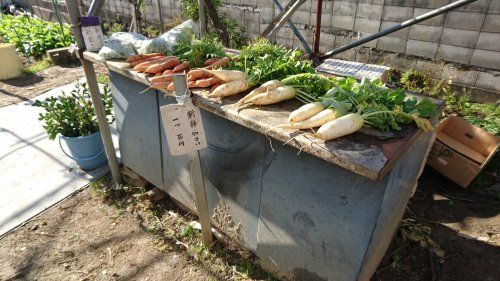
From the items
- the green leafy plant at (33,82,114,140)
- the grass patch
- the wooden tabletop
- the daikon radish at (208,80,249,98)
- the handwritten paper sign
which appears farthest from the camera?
the grass patch

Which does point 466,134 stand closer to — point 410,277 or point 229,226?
point 410,277

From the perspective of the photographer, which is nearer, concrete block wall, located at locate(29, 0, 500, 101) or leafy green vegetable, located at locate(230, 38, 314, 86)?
leafy green vegetable, located at locate(230, 38, 314, 86)

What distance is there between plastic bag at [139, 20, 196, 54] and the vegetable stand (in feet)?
1.37

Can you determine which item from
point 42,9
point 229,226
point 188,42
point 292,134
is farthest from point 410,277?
point 42,9

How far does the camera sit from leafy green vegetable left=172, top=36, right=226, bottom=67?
10.7ft

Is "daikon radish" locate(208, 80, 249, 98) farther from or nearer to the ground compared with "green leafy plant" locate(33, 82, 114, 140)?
farther from the ground

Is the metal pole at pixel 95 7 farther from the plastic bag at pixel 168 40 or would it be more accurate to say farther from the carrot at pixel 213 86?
the carrot at pixel 213 86

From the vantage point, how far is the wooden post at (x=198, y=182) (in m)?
2.45

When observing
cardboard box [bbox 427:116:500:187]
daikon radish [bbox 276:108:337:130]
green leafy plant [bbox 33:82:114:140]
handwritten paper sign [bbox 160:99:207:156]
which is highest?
daikon radish [bbox 276:108:337:130]

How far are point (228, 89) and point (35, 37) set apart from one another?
1009 cm

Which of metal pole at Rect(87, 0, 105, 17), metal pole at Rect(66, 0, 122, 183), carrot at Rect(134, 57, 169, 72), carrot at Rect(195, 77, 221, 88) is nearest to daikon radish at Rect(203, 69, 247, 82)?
carrot at Rect(195, 77, 221, 88)

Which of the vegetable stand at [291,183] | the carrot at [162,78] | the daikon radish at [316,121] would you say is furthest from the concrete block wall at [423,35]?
the carrot at [162,78]

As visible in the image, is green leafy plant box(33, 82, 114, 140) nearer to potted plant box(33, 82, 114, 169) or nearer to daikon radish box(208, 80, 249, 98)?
potted plant box(33, 82, 114, 169)

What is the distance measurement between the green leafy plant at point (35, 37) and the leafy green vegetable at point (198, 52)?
8103 millimetres
